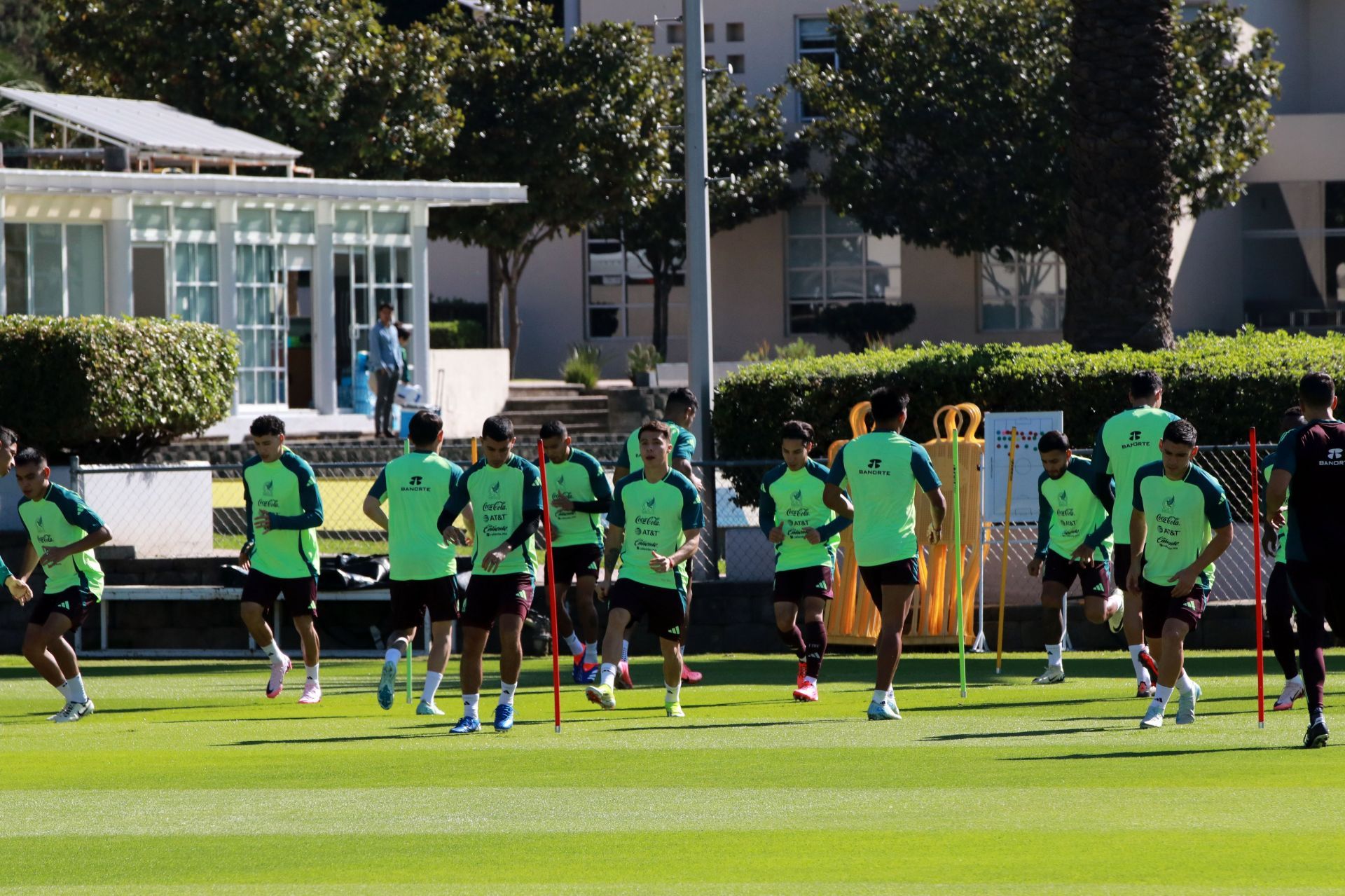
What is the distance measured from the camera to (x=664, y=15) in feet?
158

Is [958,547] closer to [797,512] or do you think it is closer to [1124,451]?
[797,512]

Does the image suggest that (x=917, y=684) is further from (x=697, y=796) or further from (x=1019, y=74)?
(x=1019, y=74)

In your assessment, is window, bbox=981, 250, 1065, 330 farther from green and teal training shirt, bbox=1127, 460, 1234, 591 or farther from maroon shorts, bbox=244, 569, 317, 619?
green and teal training shirt, bbox=1127, 460, 1234, 591

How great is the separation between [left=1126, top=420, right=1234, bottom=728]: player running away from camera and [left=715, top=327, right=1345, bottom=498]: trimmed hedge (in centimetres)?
613

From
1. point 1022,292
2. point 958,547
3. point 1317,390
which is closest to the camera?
point 1317,390

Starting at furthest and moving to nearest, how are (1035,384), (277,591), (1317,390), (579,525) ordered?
1. (1035,384)
2. (579,525)
3. (277,591)
4. (1317,390)

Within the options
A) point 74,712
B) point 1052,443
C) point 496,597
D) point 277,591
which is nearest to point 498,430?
point 496,597

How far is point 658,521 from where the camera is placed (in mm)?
11695

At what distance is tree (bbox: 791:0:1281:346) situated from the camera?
40.2 meters

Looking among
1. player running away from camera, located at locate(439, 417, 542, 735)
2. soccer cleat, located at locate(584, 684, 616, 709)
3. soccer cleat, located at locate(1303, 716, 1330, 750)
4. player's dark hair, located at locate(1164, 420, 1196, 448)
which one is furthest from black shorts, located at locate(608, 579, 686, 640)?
soccer cleat, located at locate(1303, 716, 1330, 750)

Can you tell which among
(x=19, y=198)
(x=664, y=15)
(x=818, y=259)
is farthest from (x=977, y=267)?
(x=19, y=198)

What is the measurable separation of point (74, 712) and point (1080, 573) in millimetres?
6532

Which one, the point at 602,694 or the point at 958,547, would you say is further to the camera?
the point at 958,547

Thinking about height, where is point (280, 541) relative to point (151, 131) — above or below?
below
